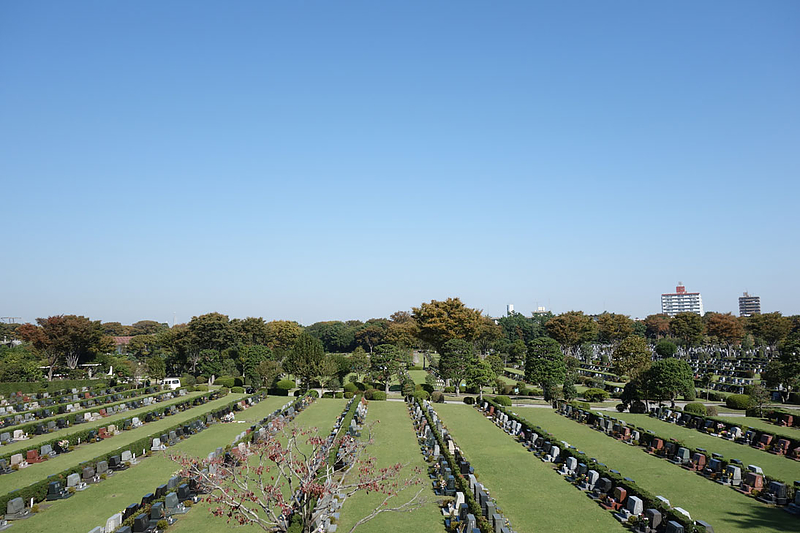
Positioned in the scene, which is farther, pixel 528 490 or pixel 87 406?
pixel 87 406

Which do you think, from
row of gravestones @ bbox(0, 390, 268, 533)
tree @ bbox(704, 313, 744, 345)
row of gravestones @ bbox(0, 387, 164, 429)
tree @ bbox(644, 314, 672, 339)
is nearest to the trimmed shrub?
row of gravestones @ bbox(0, 390, 268, 533)

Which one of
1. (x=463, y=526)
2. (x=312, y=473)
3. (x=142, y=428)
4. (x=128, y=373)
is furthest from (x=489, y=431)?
(x=128, y=373)

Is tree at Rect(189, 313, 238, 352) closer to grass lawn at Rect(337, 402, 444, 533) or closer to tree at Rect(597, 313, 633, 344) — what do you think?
grass lawn at Rect(337, 402, 444, 533)

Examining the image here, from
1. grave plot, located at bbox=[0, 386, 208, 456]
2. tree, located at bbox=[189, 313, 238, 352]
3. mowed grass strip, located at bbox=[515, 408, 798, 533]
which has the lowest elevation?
grave plot, located at bbox=[0, 386, 208, 456]

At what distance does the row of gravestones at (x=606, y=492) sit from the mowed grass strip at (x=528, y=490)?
1.40ft

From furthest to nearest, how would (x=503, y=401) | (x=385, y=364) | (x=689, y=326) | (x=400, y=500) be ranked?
1. (x=689, y=326)
2. (x=385, y=364)
3. (x=503, y=401)
4. (x=400, y=500)

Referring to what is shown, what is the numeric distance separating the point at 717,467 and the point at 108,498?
25.9 meters

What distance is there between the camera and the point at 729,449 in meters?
28.8

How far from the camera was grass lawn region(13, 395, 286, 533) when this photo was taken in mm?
17531

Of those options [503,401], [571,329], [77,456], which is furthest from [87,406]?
[571,329]

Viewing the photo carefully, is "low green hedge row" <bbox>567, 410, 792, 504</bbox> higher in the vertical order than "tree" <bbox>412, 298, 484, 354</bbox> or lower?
lower

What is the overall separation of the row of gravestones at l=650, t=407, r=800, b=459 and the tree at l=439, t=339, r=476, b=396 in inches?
736

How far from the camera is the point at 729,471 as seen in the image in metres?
Answer: 22.3

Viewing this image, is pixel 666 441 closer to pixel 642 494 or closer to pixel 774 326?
pixel 642 494
